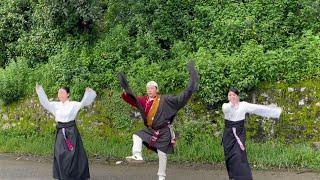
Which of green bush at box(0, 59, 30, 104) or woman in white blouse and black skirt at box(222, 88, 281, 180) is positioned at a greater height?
green bush at box(0, 59, 30, 104)

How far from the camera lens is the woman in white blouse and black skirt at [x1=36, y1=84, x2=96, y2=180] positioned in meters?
8.16

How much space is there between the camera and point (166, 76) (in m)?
11.3

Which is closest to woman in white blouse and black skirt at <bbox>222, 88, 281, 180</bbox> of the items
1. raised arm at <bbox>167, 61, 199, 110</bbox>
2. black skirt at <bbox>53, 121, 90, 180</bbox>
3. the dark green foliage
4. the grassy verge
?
raised arm at <bbox>167, 61, 199, 110</bbox>

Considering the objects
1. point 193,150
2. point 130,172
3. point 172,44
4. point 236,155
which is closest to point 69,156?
point 130,172

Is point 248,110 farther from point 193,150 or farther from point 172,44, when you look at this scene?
point 172,44

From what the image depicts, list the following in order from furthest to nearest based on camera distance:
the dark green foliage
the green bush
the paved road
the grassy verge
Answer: the green bush, the dark green foliage, the grassy verge, the paved road

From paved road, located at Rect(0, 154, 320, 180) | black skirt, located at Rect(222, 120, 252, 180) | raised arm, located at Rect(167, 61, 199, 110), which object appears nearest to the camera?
raised arm, located at Rect(167, 61, 199, 110)

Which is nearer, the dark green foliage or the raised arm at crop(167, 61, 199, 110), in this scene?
the raised arm at crop(167, 61, 199, 110)

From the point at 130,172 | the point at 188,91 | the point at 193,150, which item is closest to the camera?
the point at 188,91

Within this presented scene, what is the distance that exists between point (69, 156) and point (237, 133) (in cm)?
280

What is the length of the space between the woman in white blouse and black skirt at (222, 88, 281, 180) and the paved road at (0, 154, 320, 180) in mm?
835

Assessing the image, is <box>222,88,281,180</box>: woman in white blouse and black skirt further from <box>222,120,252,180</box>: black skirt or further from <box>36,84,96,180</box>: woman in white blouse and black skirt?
<box>36,84,96,180</box>: woman in white blouse and black skirt

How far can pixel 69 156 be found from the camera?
26.7 ft

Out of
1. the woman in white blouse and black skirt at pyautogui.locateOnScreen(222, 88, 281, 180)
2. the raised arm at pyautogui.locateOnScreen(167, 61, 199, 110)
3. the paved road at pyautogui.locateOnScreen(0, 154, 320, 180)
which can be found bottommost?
the paved road at pyautogui.locateOnScreen(0, 154, 320, 180)
